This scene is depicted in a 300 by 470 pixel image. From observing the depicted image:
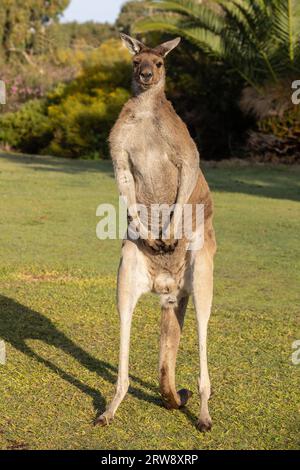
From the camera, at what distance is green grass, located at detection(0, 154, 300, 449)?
14.1 feet

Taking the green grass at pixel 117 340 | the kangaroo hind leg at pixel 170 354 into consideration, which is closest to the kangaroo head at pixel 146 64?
the kangaroo hind leg at pixel 170 354

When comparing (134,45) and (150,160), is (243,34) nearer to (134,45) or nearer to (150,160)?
(134,45)

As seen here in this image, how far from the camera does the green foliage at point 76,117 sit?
21.3 metres

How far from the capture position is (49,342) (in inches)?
232

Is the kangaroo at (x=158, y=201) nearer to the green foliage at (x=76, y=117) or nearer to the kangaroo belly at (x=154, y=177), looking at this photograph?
the kangaroo belly at (x=154, y=177)

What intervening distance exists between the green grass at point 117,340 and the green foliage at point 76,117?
381 inches

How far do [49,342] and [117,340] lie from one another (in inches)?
18.7

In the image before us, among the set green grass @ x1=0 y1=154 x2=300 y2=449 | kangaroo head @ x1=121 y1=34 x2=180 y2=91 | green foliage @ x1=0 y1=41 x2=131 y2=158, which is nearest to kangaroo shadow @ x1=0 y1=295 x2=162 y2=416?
green grass @ x1=0 y1=154 x2=300 y2=449

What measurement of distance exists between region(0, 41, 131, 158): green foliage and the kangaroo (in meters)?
16.4

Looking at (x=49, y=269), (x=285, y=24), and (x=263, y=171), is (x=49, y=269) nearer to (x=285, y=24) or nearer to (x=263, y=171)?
(x=263, y=171)

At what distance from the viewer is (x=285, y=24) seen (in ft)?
60.2

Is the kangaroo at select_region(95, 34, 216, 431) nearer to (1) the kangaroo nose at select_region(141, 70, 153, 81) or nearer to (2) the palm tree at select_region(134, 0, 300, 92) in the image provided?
(1) the kangaroo nose at select_region(141, 70, 153, 81)

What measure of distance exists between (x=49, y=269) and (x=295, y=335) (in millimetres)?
2866

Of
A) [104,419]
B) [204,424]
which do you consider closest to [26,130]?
[104,419]
